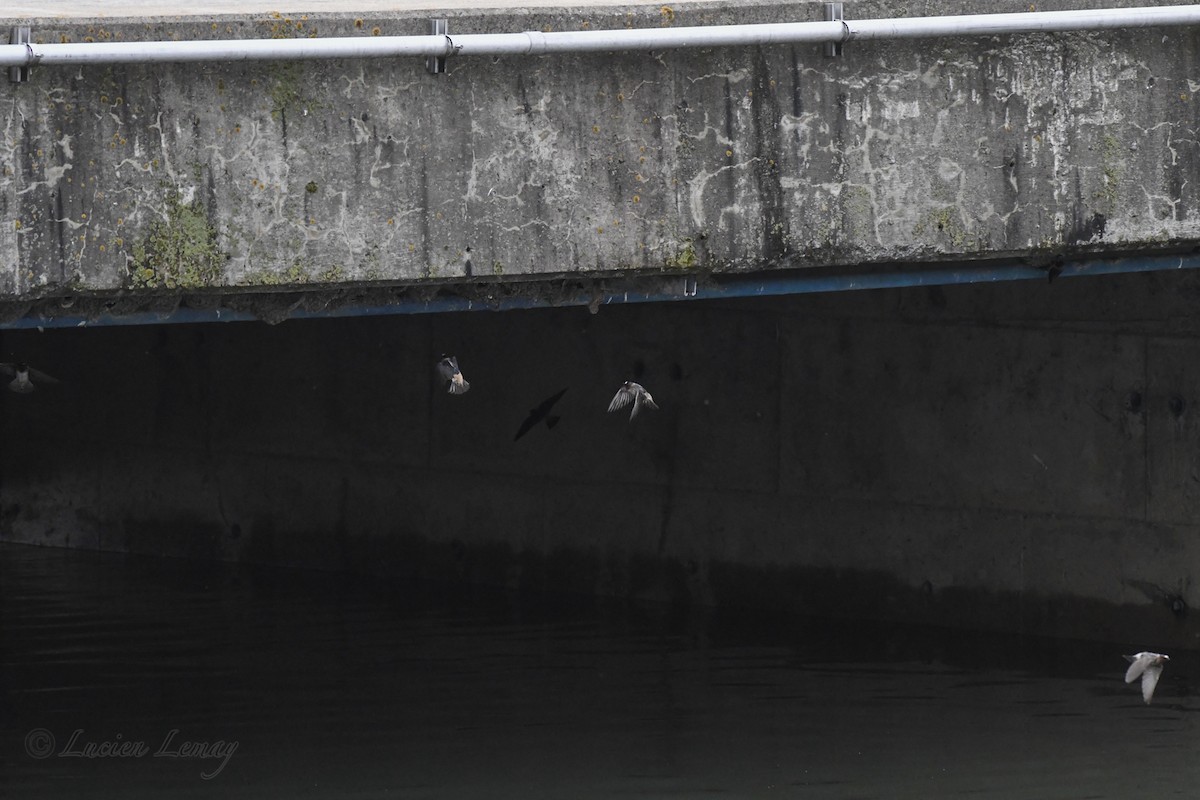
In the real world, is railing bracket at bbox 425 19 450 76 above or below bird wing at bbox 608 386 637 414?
above

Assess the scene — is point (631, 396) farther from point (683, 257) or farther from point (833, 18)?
point (833, 18)

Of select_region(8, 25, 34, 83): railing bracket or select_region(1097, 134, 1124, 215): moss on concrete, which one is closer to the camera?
A: select_region(8, 25, 34, 83): railing bracket

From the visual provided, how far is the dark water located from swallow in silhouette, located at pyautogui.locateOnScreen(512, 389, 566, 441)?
129 centimetres

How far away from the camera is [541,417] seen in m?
10.5

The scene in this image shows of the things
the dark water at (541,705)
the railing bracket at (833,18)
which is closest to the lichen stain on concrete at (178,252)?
the railing bracket at (833,18)

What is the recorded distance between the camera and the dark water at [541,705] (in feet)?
24.8

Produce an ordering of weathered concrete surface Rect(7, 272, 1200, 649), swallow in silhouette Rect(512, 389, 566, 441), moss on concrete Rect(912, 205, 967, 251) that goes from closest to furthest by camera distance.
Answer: moss on concrete Rect(912, 205, 967, 251) → weathered concrete surface Rect(7, 272, 1200, 649) → swallow in silhouette Rect(512, 389, 566, 441)

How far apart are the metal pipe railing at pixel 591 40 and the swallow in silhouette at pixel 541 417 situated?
16.7ft

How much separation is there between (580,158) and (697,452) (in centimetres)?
556

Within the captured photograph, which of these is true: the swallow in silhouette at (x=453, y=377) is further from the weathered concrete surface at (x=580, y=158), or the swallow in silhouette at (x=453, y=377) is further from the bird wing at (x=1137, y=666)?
the bird wing at (x=1137, y=666)

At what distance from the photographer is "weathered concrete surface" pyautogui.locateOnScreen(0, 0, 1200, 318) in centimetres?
472

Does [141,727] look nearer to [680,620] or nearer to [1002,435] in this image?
[680,620]

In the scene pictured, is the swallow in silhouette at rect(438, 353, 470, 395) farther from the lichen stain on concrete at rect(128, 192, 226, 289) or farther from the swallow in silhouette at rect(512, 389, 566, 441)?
the lichen stain on concrete at rect(128, 192, 226, 289)

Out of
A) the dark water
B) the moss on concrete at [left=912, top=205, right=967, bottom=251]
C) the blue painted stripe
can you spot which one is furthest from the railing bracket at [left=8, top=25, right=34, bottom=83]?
the dark water
